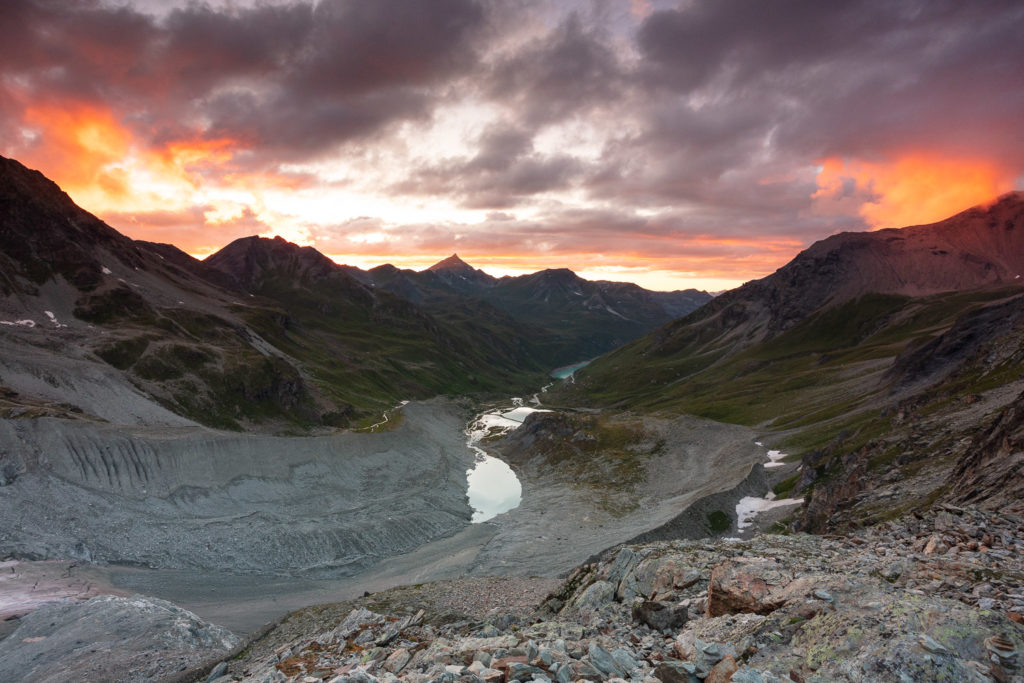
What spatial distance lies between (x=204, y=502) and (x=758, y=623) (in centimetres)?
8638

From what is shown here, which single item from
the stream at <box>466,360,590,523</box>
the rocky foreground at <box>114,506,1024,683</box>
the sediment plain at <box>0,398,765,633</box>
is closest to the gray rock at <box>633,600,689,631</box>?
the rocky foreground at <box>114,506,1024,683</box>

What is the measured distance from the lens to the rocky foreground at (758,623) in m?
12.4

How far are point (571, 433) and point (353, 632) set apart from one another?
A: 11616 centimetres

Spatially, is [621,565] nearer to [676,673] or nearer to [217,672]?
[676,673]

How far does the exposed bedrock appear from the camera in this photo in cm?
6550

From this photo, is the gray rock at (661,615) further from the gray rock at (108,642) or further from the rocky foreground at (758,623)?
the gray rock at (108,642)

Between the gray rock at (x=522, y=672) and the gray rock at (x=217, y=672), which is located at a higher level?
the gray rock at (x=522, y=672)

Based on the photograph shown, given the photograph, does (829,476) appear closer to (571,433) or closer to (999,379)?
(999,379)

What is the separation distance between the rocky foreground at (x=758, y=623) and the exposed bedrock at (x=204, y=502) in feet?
145

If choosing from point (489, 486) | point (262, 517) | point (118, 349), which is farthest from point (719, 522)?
point (118, 349)

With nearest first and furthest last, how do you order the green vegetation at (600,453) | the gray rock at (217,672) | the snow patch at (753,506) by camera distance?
the gray rock at (217,672)
the snow patch at (753,506)
the green vegetation at (600,453)

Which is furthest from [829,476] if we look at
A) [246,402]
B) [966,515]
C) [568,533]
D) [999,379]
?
[246,402]

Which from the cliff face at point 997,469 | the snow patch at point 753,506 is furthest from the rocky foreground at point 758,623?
the snow patch at point 753,506

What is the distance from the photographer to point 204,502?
79938 mm
